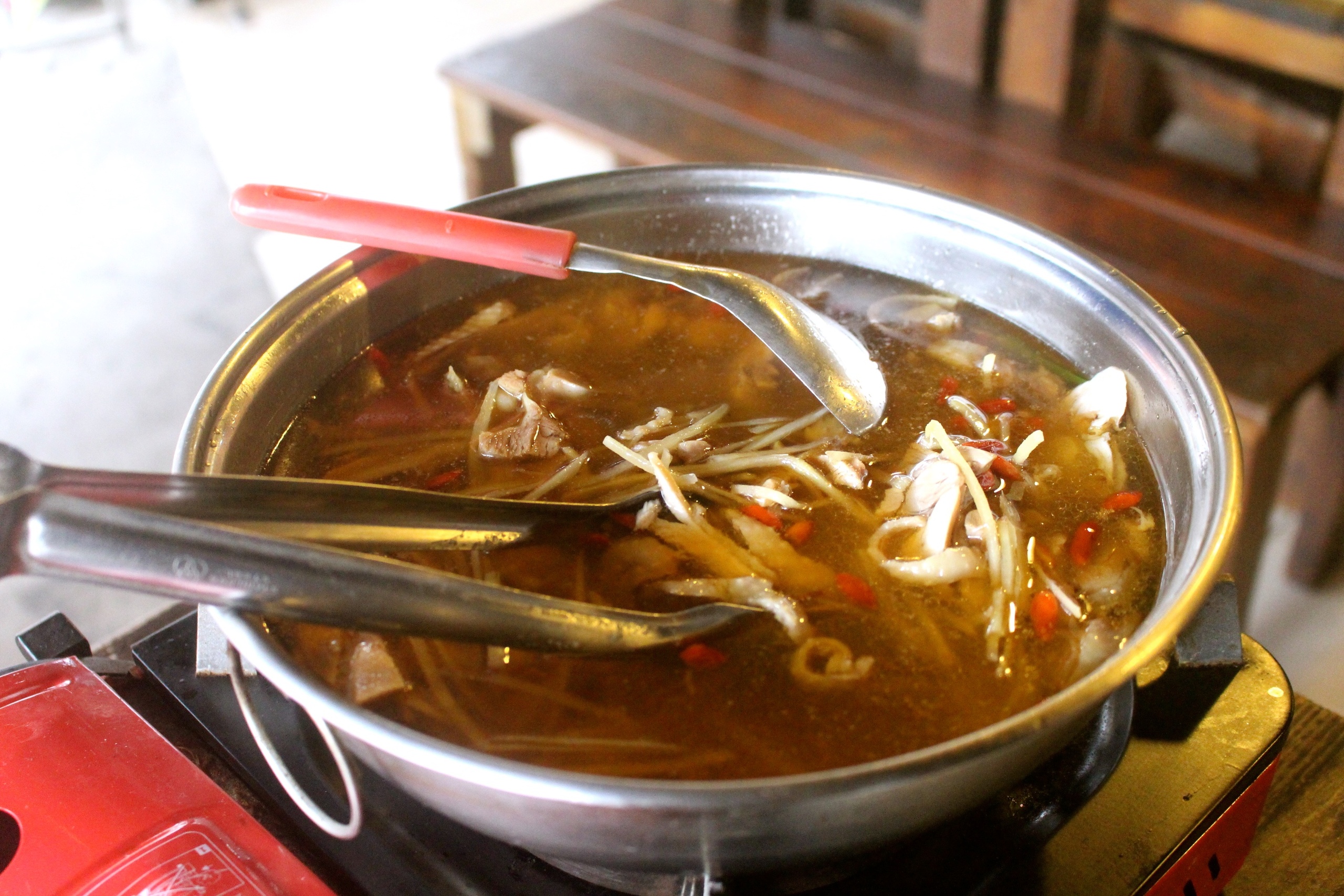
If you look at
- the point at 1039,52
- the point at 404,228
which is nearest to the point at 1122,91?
the point at 1039,52

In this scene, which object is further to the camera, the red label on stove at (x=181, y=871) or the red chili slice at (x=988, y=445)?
the red chili slice at (x=988, y=445)

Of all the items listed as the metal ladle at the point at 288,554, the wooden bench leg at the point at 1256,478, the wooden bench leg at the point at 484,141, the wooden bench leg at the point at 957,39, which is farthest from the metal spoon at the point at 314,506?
the wooden bench leg at the point at 957,39

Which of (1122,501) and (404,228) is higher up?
(404,228)

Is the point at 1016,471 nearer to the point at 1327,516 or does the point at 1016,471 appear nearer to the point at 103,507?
the point at 103,507

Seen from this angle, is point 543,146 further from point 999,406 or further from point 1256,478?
point 999,406

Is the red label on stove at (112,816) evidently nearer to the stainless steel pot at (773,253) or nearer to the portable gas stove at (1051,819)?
the portable gas stove at (1051,819)

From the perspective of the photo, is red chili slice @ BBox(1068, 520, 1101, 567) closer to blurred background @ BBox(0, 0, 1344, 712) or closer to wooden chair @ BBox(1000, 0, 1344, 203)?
blurred background @ BBox(0, 0, 1344, 712)

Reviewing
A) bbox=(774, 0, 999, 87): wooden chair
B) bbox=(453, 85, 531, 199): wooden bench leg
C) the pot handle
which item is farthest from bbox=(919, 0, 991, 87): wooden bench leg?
the pot handle
